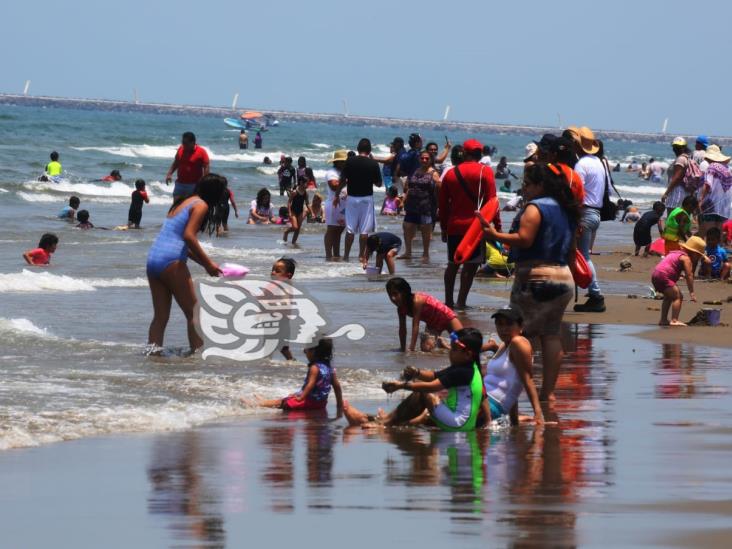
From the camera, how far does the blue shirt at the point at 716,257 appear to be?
15.4 metres

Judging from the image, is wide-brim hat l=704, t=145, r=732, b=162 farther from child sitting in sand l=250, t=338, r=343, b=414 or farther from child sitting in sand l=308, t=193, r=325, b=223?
child sitting in sand l=308, t=193, r=325, b=223

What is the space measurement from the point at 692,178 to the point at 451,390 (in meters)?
8.89

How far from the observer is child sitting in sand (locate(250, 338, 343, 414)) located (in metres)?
8.15

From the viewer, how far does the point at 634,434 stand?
706 cm

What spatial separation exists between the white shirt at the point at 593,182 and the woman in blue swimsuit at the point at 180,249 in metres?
3.65

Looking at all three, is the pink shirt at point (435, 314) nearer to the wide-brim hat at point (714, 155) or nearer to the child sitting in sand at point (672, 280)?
the child sitting in sand at point (672, 280)

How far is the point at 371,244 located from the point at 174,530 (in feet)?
33.9

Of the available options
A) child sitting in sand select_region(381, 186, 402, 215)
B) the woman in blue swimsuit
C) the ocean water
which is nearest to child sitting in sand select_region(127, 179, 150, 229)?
the ocean water

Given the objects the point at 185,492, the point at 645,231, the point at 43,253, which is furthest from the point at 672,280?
the point at 43,253

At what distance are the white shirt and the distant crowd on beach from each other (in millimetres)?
11

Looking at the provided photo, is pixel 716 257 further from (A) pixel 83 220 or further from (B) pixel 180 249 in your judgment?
(A) pixel 83 220

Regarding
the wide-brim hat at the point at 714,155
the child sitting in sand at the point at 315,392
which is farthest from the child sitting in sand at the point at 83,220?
the child sitting in sand at the point at 315,392

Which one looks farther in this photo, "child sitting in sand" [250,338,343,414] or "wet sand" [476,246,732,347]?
"wet sand" [476,246,732,347]

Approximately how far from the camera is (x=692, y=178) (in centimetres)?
1550
